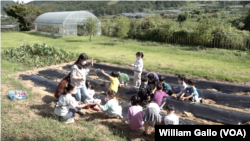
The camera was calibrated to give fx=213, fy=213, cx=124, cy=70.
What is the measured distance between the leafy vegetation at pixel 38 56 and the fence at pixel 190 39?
10542 mm

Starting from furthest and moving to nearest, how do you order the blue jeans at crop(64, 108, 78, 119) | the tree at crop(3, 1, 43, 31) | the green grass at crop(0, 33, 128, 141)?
1. the tree at crop(3, 1, 43, 31)
2. the blue jeans at crop(64, 108, 78, 119)
3. the green grass at crop(0, 33, 128, 141)

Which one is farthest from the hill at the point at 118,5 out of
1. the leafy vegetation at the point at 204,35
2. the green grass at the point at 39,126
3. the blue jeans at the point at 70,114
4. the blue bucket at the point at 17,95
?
the blue jeans at the point at 70,114

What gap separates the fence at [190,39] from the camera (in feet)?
51.2

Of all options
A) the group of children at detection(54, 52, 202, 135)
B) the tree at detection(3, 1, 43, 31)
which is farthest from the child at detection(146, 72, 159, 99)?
the tree at detection(3, 1, 43, 31)

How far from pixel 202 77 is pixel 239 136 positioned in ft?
18.1

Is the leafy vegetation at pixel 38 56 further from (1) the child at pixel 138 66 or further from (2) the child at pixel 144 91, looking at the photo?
(2) the child at pixel 144 91

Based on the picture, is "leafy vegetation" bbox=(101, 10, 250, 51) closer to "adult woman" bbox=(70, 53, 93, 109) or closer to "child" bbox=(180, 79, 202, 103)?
"child" bbox=(180, 79, 202, 103)

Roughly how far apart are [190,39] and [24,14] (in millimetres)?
31988

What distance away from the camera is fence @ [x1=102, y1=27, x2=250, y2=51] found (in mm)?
15594

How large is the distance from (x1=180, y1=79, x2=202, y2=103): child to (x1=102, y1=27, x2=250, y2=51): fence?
11361 millimetres

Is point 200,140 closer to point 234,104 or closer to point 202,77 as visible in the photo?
point 234,104

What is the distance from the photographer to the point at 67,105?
5102mm

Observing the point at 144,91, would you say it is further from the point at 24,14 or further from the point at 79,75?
the point at 24,14

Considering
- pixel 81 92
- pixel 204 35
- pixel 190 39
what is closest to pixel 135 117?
pixel 81 92
